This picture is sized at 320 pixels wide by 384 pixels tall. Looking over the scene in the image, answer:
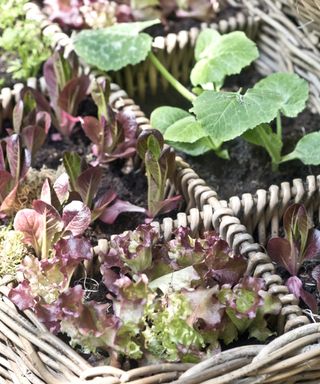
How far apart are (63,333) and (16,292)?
9 cm

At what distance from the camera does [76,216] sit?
1128 millimetres

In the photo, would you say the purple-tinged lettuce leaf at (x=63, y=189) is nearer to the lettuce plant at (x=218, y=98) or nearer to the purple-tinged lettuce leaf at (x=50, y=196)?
the purple-tinged lettuce leaf at (x=50, y=196)

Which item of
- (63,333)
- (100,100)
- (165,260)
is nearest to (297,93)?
(100,100)

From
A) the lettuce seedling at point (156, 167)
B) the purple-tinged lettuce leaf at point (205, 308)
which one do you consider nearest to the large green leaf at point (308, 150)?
the lettuce seedling at point (156, 167)

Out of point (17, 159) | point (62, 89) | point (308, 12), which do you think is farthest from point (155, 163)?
point (308, 12)

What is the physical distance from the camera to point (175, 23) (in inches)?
67.5

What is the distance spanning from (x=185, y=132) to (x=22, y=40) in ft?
1.53

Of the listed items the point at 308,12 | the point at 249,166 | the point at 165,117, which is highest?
the point at 308,12

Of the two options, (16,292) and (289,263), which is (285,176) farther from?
(16,292)

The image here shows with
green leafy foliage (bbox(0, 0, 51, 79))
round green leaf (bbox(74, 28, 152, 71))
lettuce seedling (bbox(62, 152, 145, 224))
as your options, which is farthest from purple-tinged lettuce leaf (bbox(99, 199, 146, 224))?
green leafy foliage (bbox(0, 0, 51, 79))

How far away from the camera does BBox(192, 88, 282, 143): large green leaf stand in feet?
3.97

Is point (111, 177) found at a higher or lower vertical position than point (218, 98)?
lower

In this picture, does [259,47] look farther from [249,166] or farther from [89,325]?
[89,325]

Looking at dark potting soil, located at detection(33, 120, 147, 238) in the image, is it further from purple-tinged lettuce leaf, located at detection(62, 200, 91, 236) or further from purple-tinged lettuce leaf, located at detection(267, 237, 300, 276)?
purple-tinged lettuce leaf, located at detection(267, 237, 300, 276)
